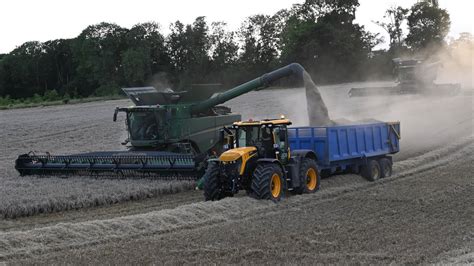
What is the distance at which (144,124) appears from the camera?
21688 mm

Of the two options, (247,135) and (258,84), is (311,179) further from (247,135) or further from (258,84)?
(258,84)

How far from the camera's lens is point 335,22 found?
220 ft

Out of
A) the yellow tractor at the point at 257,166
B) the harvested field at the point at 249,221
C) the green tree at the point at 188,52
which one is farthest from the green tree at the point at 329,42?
the yellow tractor at the point at 257,166

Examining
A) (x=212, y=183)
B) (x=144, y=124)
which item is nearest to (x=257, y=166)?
(x=212, y=183)

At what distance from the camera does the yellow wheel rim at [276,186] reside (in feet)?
48.2

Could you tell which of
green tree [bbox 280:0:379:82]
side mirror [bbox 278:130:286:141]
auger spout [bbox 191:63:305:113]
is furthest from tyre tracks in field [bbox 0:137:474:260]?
green tree [bbox 280:0:379:82]

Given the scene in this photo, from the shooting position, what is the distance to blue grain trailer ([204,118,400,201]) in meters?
14.4

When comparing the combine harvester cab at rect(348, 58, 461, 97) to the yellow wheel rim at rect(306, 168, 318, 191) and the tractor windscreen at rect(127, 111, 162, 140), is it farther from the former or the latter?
the yellow wheel rim at rect(306, 168, 318, 191)

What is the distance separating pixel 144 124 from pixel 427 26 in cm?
5301

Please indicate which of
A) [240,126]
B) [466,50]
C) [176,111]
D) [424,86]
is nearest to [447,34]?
[466,50]

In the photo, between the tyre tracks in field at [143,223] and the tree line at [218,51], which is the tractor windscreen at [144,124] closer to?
the tyre tracks in field at [143,223]

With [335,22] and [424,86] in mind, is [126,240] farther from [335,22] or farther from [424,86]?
A: [335,22]

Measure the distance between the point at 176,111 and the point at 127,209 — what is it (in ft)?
22.5

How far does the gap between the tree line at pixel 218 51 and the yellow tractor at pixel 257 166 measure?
27269 mm
